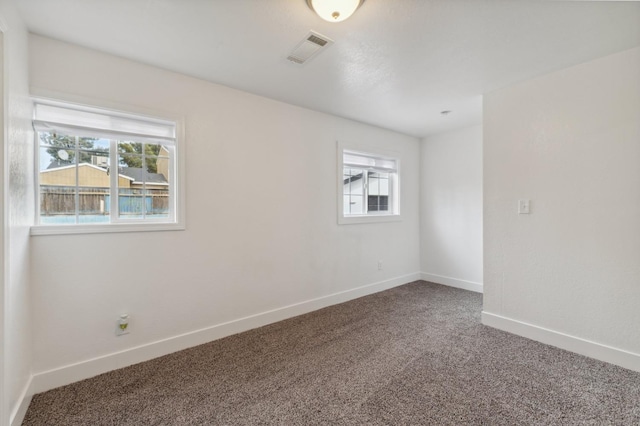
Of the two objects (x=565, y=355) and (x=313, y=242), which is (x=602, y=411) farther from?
(x=313, y=242)

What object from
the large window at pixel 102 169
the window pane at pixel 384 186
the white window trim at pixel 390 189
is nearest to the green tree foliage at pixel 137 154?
the large window at pixel 102 169

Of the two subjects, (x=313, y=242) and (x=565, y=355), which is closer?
(x=565, y=355)

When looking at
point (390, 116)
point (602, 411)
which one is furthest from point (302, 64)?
point (602, 411)

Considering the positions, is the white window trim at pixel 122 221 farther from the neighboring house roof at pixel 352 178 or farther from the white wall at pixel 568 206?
the white wall at pixel 568 206

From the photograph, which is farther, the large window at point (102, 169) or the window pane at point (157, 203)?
the window pane at point (157, 203)

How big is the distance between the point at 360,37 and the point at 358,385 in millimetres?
2440

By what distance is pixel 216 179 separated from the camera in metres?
2.68

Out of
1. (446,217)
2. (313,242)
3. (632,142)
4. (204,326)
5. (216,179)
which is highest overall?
(632,142)

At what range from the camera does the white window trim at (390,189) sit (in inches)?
143

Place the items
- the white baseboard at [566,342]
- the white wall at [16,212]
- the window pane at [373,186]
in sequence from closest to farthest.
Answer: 1. the white wall at [16,212]
2. the white baseboard at [566,342]
3. the window pane at [373,186]

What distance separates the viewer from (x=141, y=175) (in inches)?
94.5

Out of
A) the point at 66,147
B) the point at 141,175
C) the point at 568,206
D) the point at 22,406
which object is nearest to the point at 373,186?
the point at 568,206

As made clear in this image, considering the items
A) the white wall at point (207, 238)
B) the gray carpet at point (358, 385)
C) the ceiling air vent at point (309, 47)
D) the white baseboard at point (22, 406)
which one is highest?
the ceiling air vent at point (309, 47)

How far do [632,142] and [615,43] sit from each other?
29.3 inches
